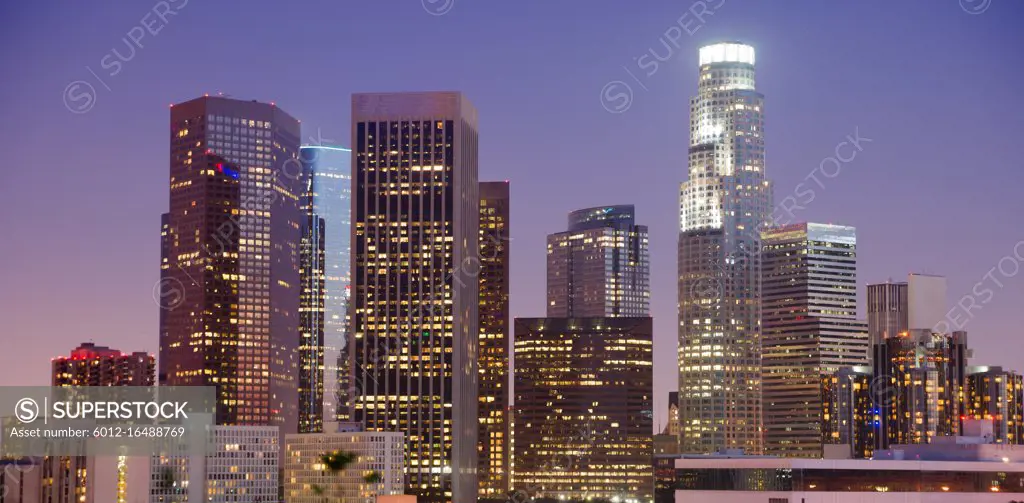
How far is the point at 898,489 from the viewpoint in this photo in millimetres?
190875

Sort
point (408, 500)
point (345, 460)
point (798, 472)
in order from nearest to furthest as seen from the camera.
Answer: point (345, 460) < point (408, 500) < point (798, 472)

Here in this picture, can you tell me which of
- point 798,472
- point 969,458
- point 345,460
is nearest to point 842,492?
point 798,472

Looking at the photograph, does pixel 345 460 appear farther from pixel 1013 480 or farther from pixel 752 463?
pixel 1013 480

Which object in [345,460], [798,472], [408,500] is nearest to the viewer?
[345,460]

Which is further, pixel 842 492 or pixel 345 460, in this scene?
pixel 842 492

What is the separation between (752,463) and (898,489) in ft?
58.0

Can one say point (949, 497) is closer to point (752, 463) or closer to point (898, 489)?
point (898, 489)

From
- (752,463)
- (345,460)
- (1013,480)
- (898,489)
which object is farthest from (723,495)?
(345,460)

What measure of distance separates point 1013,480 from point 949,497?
7643 millimetres

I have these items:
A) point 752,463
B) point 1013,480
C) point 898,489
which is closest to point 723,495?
point 752,463

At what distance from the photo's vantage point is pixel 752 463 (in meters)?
199

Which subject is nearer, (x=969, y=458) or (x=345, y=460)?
(x=345, y=460)

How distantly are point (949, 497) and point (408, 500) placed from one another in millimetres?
61613

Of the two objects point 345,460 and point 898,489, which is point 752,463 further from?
point 345,460
